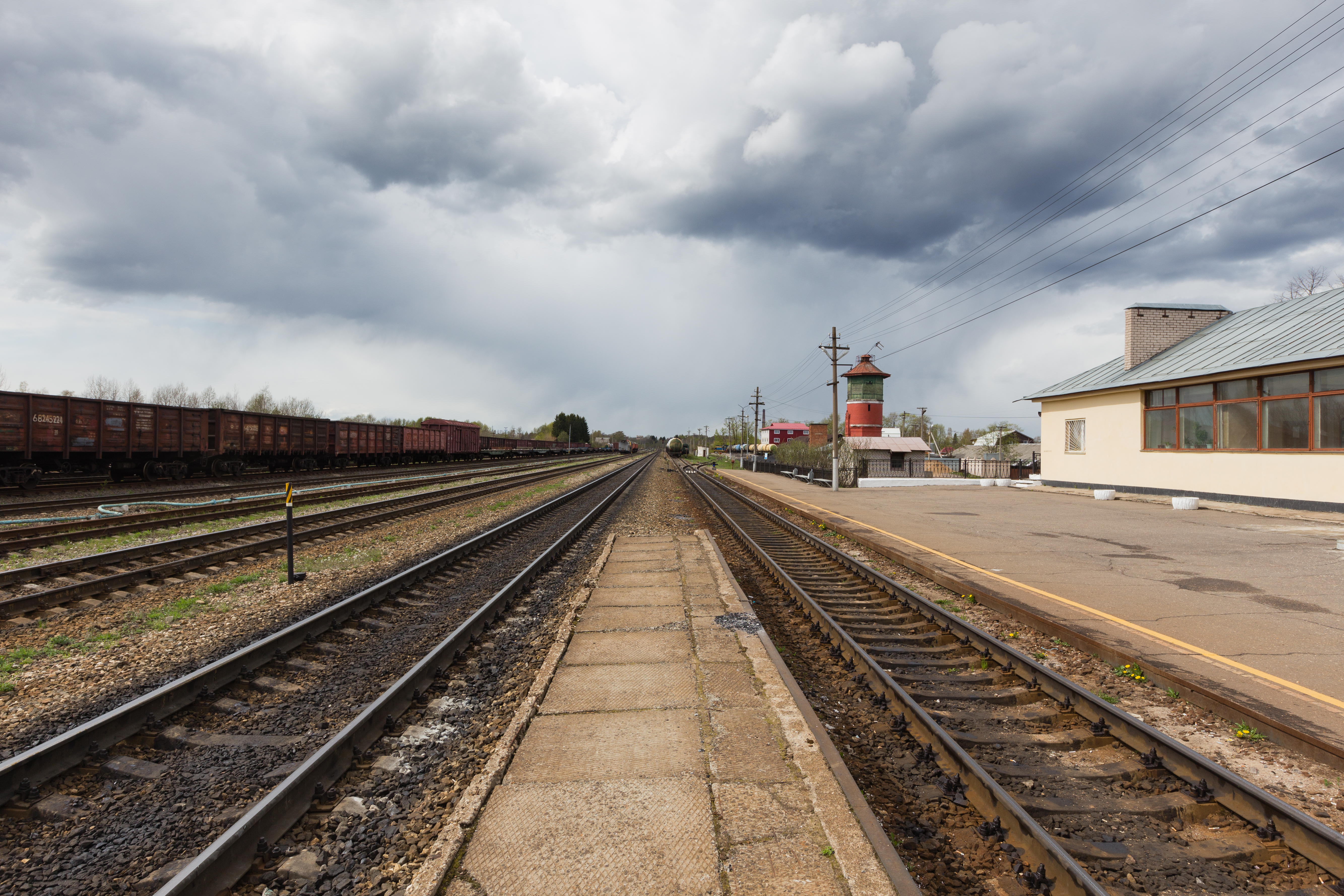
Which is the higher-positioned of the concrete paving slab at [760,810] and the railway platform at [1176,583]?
the railway platform at [1176,583]

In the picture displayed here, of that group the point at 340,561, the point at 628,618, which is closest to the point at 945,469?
the point at 628,618

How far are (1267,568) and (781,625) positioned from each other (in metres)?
8.37

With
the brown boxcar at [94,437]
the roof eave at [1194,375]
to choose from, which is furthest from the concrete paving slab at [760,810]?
the brown boxcar at [94,437]

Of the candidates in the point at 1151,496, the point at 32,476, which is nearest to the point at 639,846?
the point at 1151,496

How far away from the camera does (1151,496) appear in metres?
20.1

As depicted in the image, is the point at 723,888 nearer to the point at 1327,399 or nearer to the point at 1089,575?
the point at 1089,575

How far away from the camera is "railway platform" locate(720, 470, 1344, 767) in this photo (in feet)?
16.8

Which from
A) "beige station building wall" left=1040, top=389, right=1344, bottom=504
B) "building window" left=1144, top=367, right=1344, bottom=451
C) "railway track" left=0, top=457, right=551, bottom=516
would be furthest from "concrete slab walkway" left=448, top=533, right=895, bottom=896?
"building window" left=1144, top=367, right=1344, bottom=451

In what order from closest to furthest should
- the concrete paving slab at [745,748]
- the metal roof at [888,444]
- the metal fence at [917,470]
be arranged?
1. the concrete paving slab at [745,748]
2. the metal fence at [917,470]
3. the metal roof at [888,444]

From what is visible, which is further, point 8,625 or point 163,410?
point 163,410

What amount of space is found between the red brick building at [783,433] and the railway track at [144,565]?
10540 cm

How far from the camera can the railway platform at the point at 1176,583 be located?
16.8 ft

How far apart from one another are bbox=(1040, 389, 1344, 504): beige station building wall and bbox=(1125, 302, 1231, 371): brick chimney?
2333 millimetres

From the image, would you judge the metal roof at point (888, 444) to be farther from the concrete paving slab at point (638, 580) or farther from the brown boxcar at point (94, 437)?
the brown boxcar at point (94, 437)
